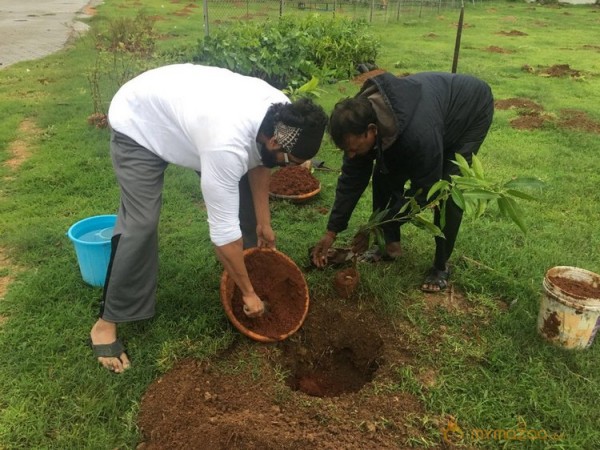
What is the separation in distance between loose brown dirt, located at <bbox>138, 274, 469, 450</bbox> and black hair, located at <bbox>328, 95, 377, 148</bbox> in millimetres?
1123

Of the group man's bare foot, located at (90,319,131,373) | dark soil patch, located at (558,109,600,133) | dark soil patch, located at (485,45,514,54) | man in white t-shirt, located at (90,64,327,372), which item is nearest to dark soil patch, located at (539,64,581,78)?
dark soil patch, located at (485,45,514,54)

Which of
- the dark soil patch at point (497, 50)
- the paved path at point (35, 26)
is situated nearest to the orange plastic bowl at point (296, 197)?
the paved path at point (35, 26)

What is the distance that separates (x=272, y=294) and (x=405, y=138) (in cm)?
113

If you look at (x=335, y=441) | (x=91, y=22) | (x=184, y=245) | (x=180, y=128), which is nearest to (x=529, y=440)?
(x=335, y=441)

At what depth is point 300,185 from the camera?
4.25 m

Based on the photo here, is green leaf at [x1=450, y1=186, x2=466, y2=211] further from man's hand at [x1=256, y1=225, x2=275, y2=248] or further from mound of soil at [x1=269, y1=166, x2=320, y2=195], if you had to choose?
mound of soil at [x1=269, y1=166, x2=320, y2=195]

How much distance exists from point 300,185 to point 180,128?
213 centimetres

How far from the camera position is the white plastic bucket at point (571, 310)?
2.50 m

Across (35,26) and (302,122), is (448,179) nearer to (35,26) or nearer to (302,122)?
(302,122)

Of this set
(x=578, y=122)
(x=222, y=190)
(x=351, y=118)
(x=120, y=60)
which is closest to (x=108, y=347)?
(x=222, y=190)

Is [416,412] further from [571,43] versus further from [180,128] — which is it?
[571,43]

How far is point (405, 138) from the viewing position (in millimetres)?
2420

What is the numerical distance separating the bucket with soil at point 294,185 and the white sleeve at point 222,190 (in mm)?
2116

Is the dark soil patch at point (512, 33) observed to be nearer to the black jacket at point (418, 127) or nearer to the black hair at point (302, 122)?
the black jacket at point (418, 127)
